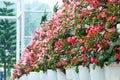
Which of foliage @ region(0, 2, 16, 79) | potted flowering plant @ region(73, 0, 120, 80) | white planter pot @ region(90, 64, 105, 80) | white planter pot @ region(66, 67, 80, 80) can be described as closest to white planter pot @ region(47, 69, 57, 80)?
white planter pot @ region(66, 67, 80, 80)

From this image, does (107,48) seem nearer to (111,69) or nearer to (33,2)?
(111,69)

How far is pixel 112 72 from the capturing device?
87.8 inches

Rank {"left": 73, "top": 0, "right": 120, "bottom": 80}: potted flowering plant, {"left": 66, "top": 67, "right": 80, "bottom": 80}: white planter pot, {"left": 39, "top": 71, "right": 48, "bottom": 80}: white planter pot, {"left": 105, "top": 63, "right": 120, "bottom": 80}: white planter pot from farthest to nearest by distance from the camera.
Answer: {"left": 39, "top": 71, "right": 48, "bottom": 80}: white planter pot → {"left": 66, "top": 67, "right": 80, "bottom": 80}: white planter pot → {"left": 73, "top": 0, "right": 120, "bottom": 80}: potted flowering plant → {"left": 105, "top": 63, "right": 120, "bottom": 80}: white planter pot

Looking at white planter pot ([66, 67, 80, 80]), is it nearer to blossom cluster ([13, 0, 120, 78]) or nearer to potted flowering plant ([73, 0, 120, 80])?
blossom cluster ([13, 0, 120, 78])

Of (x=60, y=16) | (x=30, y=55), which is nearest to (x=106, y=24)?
(x=60, y=16)

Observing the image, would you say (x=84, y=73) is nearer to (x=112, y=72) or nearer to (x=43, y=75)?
(x=112, y=72)

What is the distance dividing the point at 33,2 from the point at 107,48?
8314mm

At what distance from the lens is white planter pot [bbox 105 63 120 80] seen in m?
2.19

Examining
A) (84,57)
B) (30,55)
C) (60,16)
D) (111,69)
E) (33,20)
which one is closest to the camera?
(111,69)

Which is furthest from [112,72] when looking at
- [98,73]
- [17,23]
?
[17,23]

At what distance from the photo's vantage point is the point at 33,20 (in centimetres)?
1023

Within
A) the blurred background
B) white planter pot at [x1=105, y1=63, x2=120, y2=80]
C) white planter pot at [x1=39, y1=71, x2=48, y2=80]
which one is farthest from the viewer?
the blurred background

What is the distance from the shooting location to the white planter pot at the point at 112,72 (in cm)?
219

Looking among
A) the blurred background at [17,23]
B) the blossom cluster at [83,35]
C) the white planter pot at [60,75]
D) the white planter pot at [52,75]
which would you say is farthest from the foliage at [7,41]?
the white planter pot at [60,75]
